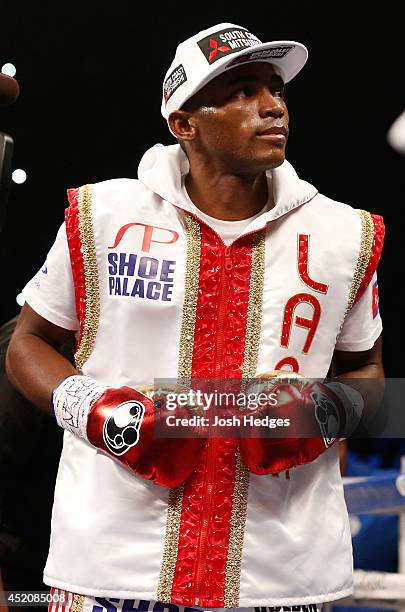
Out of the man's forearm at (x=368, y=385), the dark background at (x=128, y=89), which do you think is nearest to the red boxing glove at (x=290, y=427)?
the man's forearm at (x=368, y=385)

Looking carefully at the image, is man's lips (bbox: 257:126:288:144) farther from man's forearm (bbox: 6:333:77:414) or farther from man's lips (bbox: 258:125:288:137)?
man's forearm (bbox: 6:333:77:414)

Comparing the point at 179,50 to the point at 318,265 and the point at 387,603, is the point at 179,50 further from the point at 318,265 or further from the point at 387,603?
the point at 387,603

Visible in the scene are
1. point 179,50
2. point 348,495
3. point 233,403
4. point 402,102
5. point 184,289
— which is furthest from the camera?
point 402,102

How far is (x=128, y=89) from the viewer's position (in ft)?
8.48

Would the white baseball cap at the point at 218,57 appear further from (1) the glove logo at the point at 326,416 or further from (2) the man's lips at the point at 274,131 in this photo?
(1) the glove logo at the point at 326,416

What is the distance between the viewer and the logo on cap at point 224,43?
1635 mm

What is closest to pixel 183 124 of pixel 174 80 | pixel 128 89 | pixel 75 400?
pixel 174 80

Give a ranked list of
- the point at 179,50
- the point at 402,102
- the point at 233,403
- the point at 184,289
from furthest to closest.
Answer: the point at 402,102
the point at 179,50
the point at 184,289
the point at 233,403

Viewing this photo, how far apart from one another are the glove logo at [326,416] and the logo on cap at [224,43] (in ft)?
1.73

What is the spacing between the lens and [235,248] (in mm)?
1608

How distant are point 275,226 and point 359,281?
5.8 inches

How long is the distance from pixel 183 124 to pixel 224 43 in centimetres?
14

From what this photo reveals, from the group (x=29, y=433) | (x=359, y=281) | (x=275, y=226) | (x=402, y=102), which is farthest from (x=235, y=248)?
(x=402, y=102)

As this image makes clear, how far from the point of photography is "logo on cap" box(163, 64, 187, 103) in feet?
5.51
